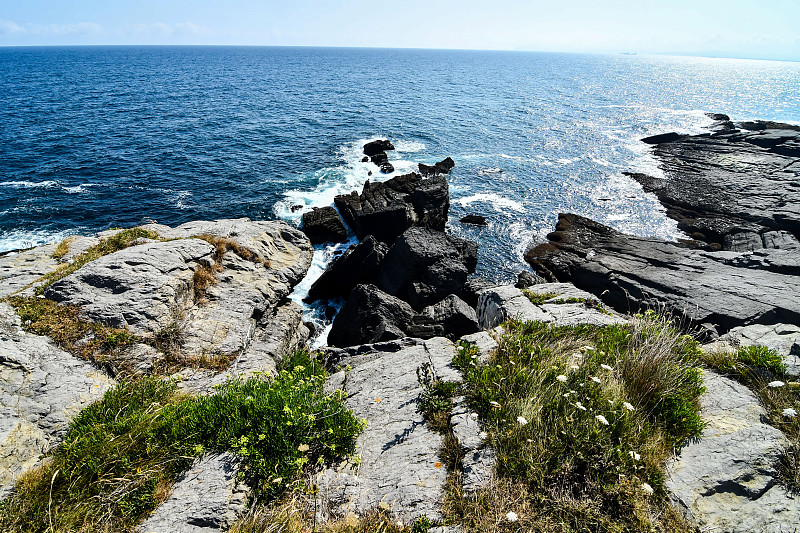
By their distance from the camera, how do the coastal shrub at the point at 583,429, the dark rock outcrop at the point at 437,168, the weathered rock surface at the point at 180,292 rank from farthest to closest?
the dark rock outcrop at the point at 437,168 < the weathered rock surface at the point at 180,292 < the coastal shrub at the point at 583,429

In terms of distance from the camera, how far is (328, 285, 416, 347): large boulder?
15.5 metres

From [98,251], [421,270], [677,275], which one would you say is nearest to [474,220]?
[421,270]

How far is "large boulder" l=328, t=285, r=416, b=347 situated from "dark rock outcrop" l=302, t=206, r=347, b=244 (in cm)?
1036

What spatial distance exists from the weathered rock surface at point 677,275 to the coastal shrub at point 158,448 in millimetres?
14803

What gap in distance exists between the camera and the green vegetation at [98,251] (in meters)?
11.0

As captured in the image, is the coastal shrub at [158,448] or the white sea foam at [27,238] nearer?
the coastal shrub at [158,448]

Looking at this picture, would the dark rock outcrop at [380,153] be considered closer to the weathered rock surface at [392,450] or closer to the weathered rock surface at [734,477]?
the weathered rock surface at [392,450]

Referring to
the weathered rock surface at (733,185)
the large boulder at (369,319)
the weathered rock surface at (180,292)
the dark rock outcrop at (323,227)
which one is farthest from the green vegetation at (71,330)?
the weathered rock surface at (733,185)

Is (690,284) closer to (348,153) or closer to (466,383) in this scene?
(466,383)

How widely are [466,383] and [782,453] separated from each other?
15.3 ft

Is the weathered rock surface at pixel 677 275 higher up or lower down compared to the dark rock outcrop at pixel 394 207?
lower down

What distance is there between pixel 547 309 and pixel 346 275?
12615 millimetres

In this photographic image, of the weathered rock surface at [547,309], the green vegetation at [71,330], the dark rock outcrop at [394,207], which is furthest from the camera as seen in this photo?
the dark rock outcrop at [394,207]

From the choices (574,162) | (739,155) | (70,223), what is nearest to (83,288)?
(70,223)
